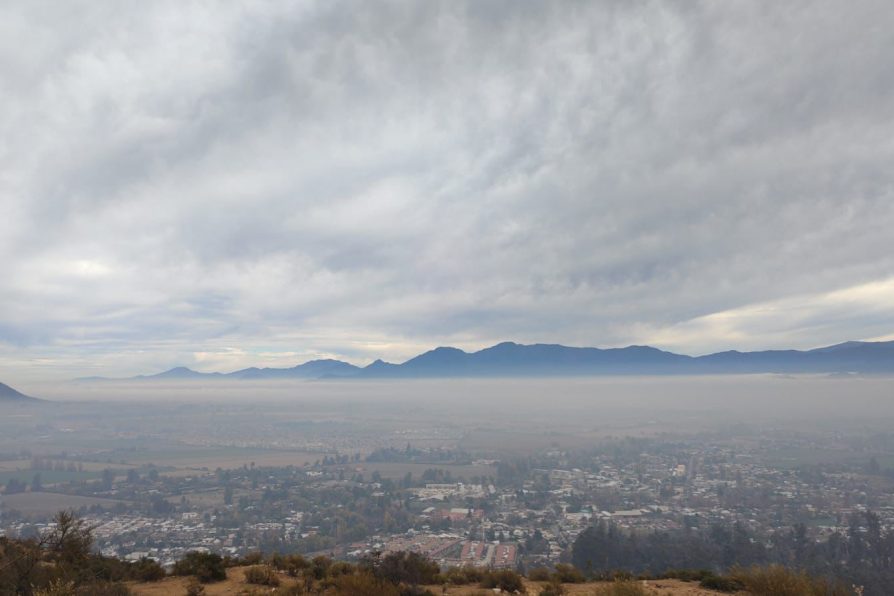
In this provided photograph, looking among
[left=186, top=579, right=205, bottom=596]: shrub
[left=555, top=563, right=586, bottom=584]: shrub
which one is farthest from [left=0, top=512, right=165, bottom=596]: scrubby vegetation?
[left=555, top=563, right=586, bottom=584]: shrub

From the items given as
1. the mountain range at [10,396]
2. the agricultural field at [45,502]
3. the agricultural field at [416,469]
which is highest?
the mountain range at [10,396]

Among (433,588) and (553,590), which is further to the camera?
(433,588)

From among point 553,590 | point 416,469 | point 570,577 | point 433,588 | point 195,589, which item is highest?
point 195,589

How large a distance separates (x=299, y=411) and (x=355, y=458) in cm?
7194

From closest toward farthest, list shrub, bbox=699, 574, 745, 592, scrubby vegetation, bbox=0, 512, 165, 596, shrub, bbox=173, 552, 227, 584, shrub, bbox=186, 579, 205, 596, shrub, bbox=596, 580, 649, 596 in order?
scrubby vegetation, bbox=0, 512, 165, 596
shrub, bbox=596, 580, 649, 596
shrub, bbox=186, 579, 205, 596
shrub, bbox=699, 574, 745, 592
shrub, bbox=173, 552, 227, 584

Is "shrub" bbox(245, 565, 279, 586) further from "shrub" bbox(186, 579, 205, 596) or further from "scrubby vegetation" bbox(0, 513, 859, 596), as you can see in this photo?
"shrub" bbox(186, 579, 205, 596)

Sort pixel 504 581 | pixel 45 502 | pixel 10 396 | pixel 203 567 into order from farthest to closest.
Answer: pixel 10 396
pixel 45 502
pixel 203 567
pixel 504 581

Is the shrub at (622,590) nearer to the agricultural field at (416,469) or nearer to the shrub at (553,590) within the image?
the shrub at (553,590)

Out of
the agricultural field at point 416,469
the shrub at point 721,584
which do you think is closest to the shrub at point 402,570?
the shrub at point 721,584

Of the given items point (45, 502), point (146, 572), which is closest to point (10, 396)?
point (45, 502)

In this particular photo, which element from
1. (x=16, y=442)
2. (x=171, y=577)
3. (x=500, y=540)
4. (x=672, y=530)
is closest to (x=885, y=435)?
(x=672, y=530)

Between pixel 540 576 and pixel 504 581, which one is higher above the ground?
pixel 504 581

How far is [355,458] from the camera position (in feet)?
211

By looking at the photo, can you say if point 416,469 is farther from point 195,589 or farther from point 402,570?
point 402,570
